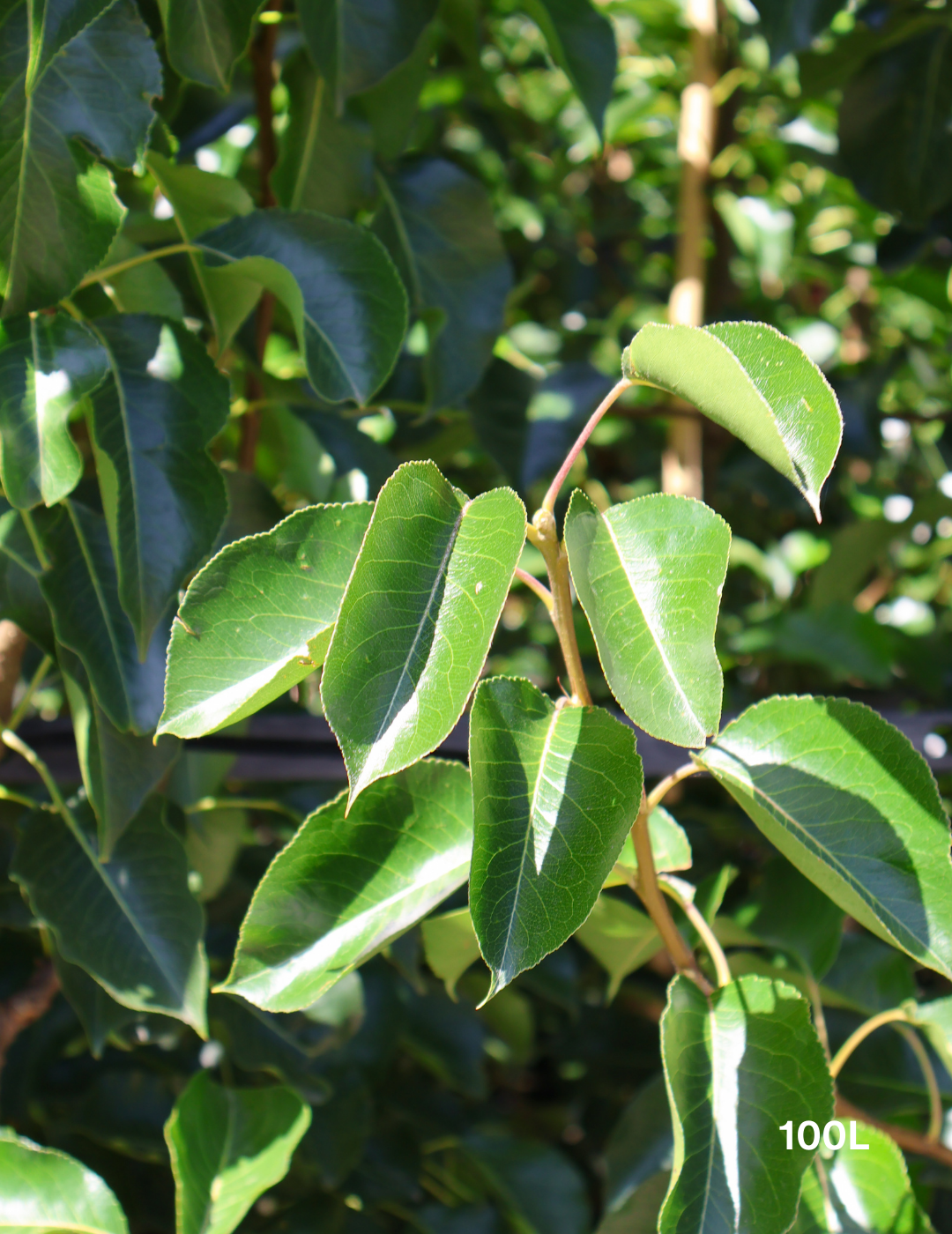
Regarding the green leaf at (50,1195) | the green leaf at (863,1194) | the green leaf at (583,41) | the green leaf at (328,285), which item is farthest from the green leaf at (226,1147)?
the green leaf at (583,41)

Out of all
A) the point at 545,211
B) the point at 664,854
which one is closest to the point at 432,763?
the point at 664,854

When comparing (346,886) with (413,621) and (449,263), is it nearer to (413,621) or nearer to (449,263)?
(413,621)

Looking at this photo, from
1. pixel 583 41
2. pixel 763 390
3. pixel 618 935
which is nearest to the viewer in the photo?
pixel 763 390

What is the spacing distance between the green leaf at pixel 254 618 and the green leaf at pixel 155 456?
0.37ft

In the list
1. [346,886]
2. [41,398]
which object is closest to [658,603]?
[346,886]

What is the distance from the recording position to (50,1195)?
1.74ft

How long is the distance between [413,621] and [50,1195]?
406 millimetres

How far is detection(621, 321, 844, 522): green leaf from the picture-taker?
12.8 inches

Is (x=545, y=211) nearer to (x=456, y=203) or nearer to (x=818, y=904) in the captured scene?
(x=456, y=203)

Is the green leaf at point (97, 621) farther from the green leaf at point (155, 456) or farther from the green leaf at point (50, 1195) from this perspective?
the green leaf at point (50, 1195)

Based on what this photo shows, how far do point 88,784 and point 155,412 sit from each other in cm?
21

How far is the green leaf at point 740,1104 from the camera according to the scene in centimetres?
41

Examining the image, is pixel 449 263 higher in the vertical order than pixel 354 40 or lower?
lower

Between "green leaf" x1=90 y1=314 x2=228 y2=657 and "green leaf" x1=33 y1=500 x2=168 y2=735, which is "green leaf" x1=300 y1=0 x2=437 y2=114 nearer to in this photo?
"green leaf" x1=90 y1=314 x2=228 y2=657
